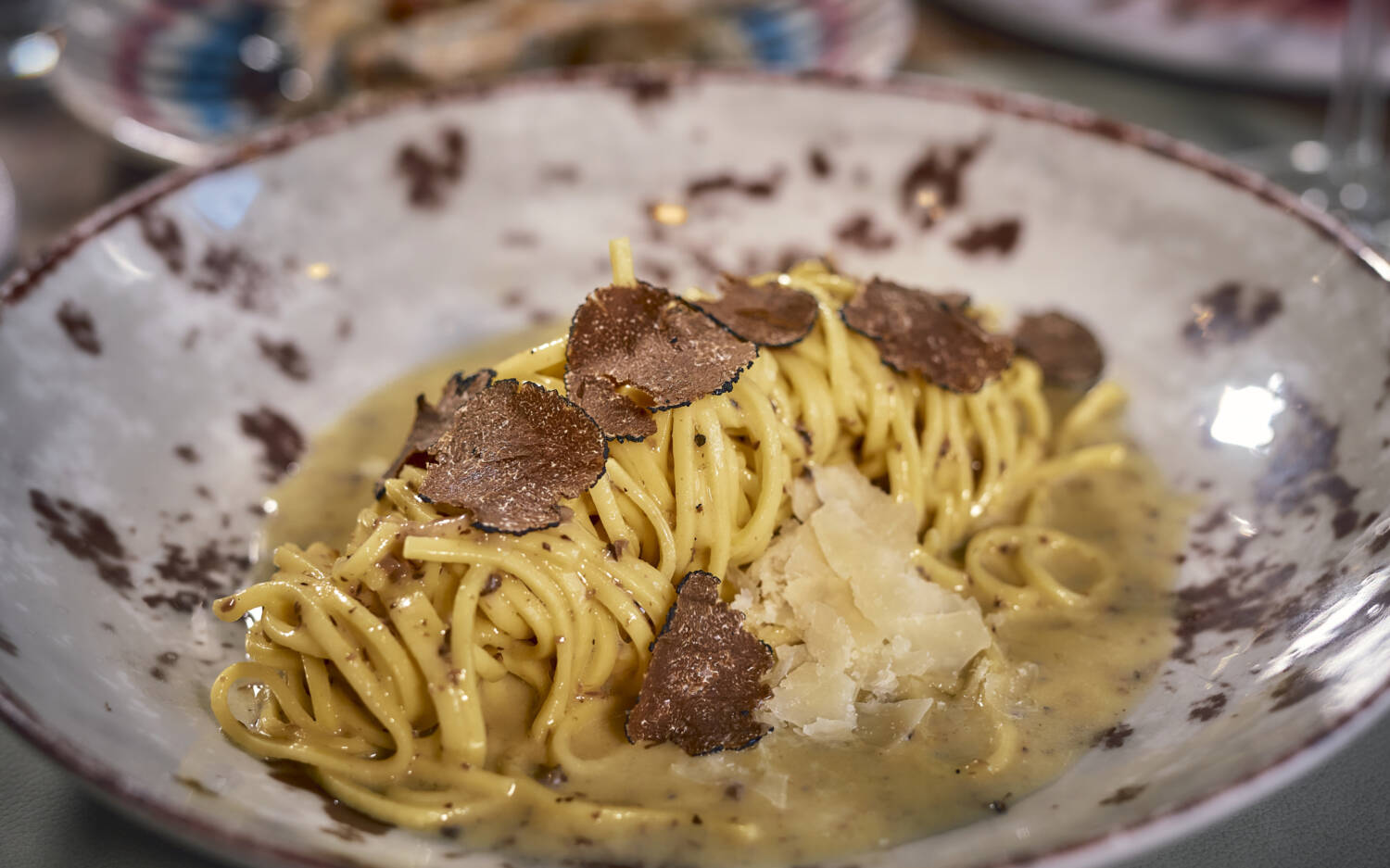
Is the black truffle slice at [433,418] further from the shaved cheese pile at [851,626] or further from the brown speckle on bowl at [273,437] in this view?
the shaved cheese pile at [851,626]

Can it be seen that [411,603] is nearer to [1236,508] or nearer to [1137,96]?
[1236,508]

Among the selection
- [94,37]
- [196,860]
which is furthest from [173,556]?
[94,37]

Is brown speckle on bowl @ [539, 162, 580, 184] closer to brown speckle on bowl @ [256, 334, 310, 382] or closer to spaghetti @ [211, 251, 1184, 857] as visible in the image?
brown speckle on bowl @ [256, 334, 310, 382]

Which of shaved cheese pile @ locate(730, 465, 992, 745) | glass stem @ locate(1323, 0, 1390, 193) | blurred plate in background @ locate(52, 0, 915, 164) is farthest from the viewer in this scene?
blurred plate in background @ locate(52, 0, 915, 164)

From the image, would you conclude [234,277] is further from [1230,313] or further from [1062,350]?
[1230,313]

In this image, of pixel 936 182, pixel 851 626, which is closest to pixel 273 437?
pixel 851 626

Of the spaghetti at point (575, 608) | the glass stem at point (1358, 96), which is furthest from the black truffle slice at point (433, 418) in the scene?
the glass stem at point (1358, 96)

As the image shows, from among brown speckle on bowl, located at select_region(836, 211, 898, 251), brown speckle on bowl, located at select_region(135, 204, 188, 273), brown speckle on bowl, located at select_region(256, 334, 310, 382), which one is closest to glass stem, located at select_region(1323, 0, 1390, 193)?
brown speckle on bowl, located at select_region(836, 211, 898, 251)
